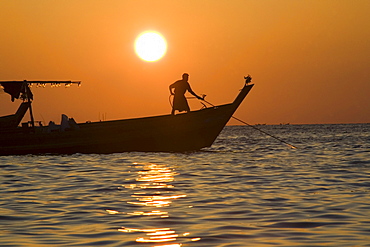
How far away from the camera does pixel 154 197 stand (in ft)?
Answer: 35.8

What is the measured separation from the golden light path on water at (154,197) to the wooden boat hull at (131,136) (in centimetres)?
493

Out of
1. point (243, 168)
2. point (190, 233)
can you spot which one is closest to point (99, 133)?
point (243, 168)

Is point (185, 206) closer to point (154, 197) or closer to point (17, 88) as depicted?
point (154, 197)

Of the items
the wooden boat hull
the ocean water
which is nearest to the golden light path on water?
the ocean water

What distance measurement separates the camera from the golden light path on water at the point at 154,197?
7.16 meters

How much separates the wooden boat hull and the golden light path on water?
16.2 feet

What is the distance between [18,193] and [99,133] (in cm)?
1157

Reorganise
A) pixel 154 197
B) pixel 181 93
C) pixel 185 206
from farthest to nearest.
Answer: pixel 181 93, pixel 154 197, pixel 185 206

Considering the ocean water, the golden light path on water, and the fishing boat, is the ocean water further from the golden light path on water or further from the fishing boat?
the fishing boat

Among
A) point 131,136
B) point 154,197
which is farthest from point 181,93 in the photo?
point 154,197

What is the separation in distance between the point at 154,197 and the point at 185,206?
1.45 metres

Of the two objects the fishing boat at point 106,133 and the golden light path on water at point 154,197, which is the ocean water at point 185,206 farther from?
the fishing boat at point 106,133

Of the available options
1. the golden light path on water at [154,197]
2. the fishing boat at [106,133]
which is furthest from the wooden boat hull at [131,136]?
the golden light path on water at [154,197]

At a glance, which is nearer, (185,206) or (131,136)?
(185,206)
